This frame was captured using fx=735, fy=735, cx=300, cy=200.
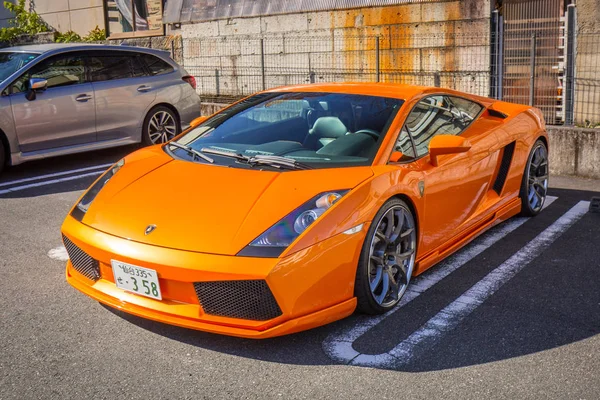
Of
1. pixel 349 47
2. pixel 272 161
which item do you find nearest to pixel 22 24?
pixel 349 47

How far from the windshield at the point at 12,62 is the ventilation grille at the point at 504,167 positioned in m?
5.41

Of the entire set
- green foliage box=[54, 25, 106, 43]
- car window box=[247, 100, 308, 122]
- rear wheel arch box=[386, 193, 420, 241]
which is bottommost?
rear wheel arch box=[386, 193, 420, 241]

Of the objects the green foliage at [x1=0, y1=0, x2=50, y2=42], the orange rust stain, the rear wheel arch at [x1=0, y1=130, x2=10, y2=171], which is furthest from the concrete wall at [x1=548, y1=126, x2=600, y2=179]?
the green foliage at [x1=0, y1=0, x2=50, y2=42]

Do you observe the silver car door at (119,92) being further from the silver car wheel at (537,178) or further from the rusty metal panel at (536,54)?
the silver car wheel at (537,178)

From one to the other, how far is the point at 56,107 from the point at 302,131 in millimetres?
4528

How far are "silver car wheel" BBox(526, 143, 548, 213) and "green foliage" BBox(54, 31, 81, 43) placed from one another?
1516cm

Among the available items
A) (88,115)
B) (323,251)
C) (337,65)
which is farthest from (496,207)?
(337,65)

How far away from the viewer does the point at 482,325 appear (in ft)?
13.0

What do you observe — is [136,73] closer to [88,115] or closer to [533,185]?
[88,115]

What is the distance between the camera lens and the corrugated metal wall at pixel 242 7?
12586 millimetres

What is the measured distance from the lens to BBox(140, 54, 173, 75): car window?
941 centimetres

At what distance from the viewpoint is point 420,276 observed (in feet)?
15.6

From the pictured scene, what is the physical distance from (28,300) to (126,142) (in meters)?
4.93

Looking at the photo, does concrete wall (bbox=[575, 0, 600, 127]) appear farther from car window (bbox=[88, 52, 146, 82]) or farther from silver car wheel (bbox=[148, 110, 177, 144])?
car window (bbox=[88, 52, 146, 82])
